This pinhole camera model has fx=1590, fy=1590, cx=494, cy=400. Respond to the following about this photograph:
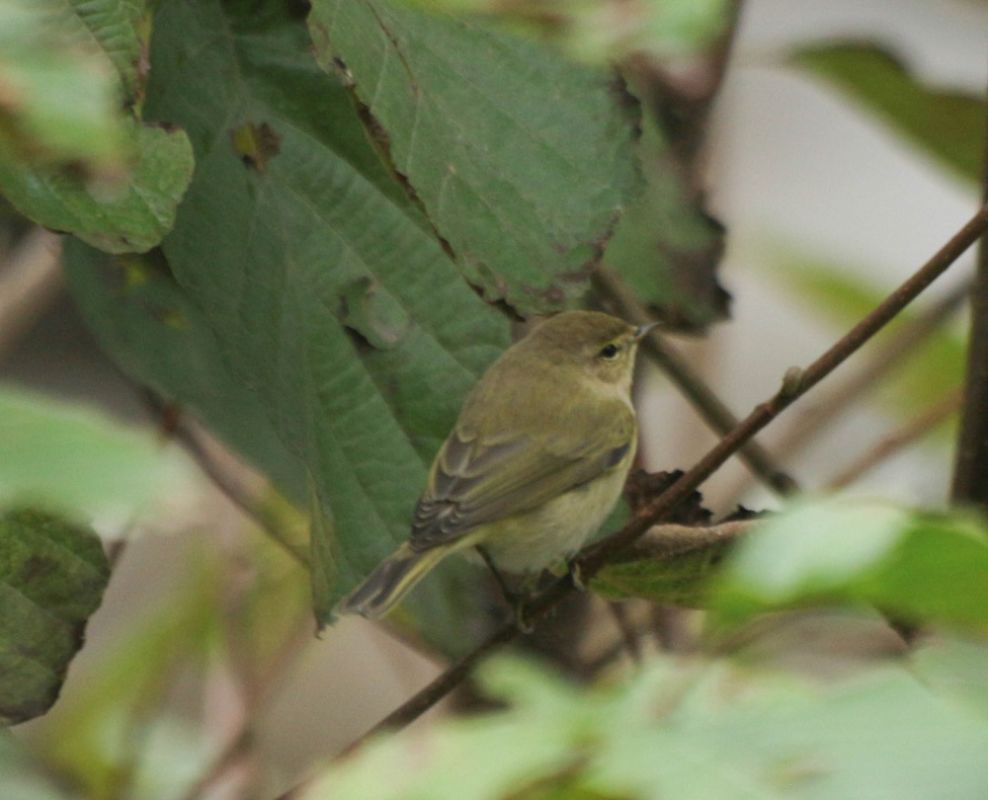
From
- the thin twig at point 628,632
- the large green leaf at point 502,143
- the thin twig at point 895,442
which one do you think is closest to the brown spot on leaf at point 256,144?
the large green leaf at point 502,143

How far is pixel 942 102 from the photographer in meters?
2.69

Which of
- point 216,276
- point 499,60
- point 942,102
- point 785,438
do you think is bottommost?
point 216,276

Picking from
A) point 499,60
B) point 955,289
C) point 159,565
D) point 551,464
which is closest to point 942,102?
point 955,289

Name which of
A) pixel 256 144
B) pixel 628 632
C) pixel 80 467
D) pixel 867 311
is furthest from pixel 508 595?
pixel 80 467

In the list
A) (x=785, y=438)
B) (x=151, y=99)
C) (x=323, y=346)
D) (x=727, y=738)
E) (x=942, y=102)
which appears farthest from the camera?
(x=785, y=438)

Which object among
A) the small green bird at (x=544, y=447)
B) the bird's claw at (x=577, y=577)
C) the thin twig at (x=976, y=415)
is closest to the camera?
the bird's claw at (x=577, y=577)

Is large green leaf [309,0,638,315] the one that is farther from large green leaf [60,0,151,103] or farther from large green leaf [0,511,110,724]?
large green leaf [0,511,110,724]

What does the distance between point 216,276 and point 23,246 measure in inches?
69.2

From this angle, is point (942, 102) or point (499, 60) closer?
point (499, 60)

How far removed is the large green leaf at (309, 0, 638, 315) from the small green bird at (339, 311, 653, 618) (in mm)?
1058

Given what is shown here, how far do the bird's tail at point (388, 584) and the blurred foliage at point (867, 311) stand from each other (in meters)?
1.51

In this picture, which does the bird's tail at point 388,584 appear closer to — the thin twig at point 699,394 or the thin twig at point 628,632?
the thin twig at point 628,632

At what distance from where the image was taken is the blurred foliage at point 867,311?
135 inches

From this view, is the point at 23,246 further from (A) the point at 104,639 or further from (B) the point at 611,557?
(A) the point at 104,639
